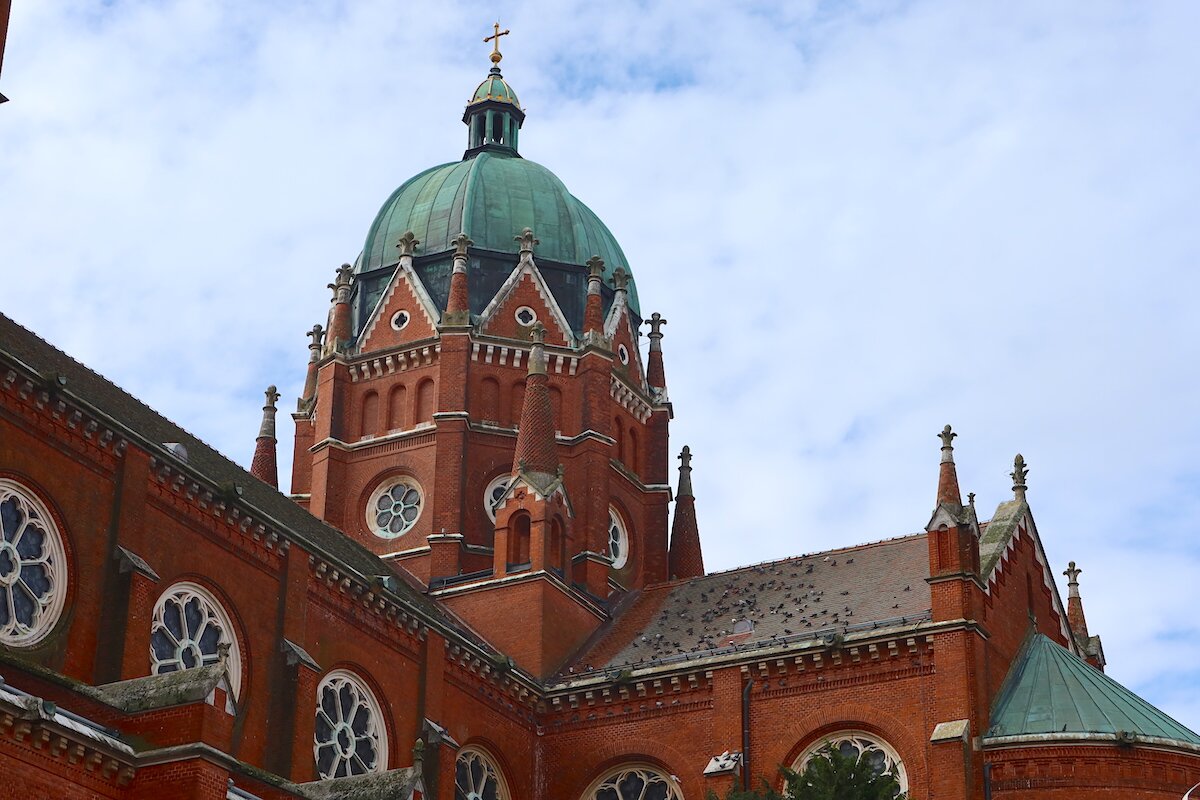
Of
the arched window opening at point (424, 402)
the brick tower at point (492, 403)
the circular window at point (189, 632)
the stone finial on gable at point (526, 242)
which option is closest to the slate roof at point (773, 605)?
the brick tower at point (492, 403)

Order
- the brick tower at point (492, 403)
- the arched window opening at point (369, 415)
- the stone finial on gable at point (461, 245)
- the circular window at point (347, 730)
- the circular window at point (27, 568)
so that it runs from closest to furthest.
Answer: the circular window at point (27, 568)
the circular window at point (347, 730)
the brick tower at point (492, 403)
the arched window opening at point (369, 415)
the stone finial on gable at point (461, 245)

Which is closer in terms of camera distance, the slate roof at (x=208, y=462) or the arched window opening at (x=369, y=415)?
the slate roof at (x=208, y=462)

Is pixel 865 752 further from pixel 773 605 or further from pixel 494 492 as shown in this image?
pixel 494 492

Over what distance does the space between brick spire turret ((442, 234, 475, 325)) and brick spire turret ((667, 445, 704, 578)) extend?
948 cm

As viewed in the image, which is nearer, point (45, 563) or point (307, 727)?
point (45, 563)

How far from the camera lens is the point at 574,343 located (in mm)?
60031

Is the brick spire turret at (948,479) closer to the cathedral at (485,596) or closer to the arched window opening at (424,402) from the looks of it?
the cathedral at (485,596)

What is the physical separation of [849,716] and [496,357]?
742 inches

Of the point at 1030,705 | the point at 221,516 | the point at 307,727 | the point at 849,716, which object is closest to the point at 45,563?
the point at 221,516

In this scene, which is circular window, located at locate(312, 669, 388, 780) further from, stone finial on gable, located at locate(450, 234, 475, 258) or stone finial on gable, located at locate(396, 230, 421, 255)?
stone finial on gable, located at locate(396, 230, 421, 255)

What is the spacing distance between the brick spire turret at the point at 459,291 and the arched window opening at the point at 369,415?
11.3 feet

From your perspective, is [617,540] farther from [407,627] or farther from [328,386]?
[407,627]

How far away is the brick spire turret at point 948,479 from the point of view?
46.7m

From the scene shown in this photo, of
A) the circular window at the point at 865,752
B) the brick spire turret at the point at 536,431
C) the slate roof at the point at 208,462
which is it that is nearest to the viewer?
the slate roof at the point at 208,462
